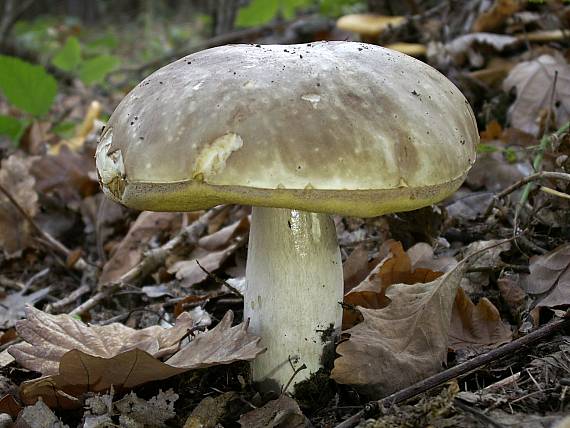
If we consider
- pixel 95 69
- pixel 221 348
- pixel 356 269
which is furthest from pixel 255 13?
pixel 221 348

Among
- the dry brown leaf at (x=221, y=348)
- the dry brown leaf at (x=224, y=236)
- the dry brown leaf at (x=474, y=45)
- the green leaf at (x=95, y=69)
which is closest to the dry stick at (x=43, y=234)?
the dry brown leaf at (x=224, y=236)

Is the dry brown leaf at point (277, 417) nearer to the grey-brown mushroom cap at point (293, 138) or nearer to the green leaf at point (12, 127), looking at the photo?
the grey-brown mushroom cap at point (293, 138)

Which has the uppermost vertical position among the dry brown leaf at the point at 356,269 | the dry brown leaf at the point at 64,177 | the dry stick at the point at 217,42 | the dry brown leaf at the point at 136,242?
the dry brown leaf at the point at 356,269

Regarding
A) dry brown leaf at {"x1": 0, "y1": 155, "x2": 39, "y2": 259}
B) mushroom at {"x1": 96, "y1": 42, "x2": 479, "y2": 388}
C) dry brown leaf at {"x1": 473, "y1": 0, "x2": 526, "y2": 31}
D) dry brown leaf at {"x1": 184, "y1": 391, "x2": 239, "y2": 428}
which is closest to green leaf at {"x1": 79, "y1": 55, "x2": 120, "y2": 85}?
dry brown leaf at {"x1": 0, "y1": 155, "x2": 39, "y2": 259}

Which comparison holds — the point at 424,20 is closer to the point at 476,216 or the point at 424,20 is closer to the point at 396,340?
the point at 476,216

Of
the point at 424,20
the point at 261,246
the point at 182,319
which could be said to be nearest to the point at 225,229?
the point at 182,319

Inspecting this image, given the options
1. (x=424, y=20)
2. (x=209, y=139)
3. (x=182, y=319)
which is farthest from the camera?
(x=424, y=20)

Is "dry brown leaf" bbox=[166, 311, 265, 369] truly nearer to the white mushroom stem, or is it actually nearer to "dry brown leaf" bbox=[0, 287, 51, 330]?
the white mushroom stem
